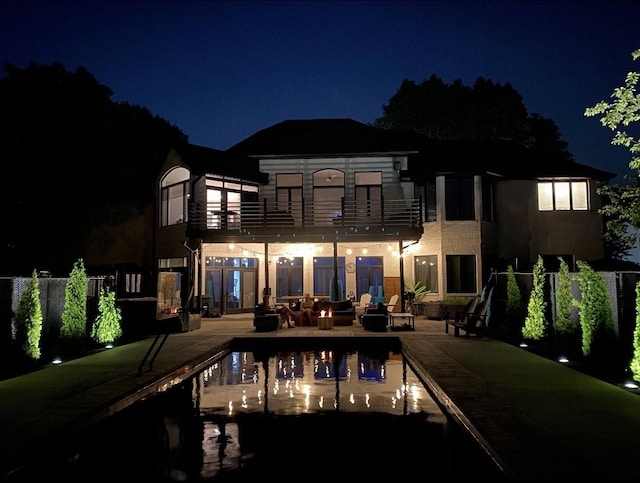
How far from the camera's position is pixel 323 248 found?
2164cm

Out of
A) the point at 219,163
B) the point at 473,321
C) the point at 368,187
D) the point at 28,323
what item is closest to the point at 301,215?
the point at 368,187

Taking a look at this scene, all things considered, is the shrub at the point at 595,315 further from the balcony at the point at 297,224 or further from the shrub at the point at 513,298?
the balcony at the point at 297,224

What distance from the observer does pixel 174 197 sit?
67.8 feet

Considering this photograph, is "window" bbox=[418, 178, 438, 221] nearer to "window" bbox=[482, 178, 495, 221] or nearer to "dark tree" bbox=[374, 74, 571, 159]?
"window" bbox=[482, 178, 495, 221]

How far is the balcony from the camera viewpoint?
18.4 m

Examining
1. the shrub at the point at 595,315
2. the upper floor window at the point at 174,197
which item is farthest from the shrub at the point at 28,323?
the shrub at the point at 595,315

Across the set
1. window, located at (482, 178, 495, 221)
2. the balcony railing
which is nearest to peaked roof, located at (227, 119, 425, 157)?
the balcony railing

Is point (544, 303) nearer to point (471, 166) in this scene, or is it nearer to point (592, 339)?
point (592, 339)

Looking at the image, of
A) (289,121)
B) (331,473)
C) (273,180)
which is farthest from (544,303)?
(289,121)

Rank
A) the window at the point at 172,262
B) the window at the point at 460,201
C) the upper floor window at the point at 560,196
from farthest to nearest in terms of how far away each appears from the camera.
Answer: the upper floor window at the point at 560,196, the window at the point at 172,262, the window at the point at 460,201

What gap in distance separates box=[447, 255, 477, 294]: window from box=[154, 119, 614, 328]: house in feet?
0.18

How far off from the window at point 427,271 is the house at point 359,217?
0.14 ft

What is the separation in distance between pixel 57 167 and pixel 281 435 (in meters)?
22.4

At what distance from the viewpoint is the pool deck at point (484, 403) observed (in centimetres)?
440
